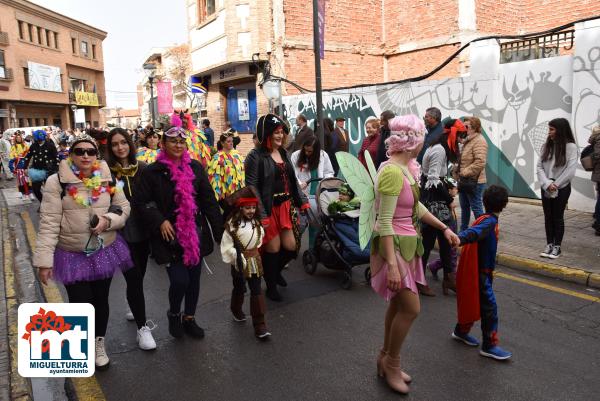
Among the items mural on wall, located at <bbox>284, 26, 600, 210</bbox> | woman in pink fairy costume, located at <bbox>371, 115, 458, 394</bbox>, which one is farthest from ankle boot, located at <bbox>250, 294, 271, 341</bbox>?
mural on wall, located at <bbox>284, 26, 600, 210</bbox>

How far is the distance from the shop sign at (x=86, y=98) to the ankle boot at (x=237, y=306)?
5027 cm

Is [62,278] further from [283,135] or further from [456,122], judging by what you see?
[456,122]

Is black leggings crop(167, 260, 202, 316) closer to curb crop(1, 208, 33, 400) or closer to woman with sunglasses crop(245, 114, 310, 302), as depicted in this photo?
woman with sunglasses crop(245, 114, 310, 302)

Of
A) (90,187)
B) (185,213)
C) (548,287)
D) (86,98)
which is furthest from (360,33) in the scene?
(86,98)

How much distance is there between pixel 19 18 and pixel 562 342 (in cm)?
4837

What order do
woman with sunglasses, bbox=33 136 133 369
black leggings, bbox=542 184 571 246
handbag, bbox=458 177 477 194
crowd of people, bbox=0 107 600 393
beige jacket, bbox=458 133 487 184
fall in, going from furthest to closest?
handbag, bbox=458 177 477 194
beige jacket, bbox=458 133 487 184
black leggings, bbox=542 184 571 246
woman with sunglasses, bbox=33 136 133 369
crowd of people, bbox=0 107 600 393

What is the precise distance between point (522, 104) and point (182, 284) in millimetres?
7762

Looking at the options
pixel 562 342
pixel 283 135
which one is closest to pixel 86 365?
pixel 283 135

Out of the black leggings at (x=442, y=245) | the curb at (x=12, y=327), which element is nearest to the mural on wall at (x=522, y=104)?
the black leggings at (x=442, y=245)

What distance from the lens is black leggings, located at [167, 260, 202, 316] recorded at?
4.01 meters

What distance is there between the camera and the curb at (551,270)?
5.42 metres

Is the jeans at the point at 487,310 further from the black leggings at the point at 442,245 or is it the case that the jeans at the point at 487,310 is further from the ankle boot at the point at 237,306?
the ankle boot at the point at 237,306

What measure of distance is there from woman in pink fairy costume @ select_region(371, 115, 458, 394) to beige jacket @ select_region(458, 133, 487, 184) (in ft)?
11.5

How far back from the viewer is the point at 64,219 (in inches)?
140
